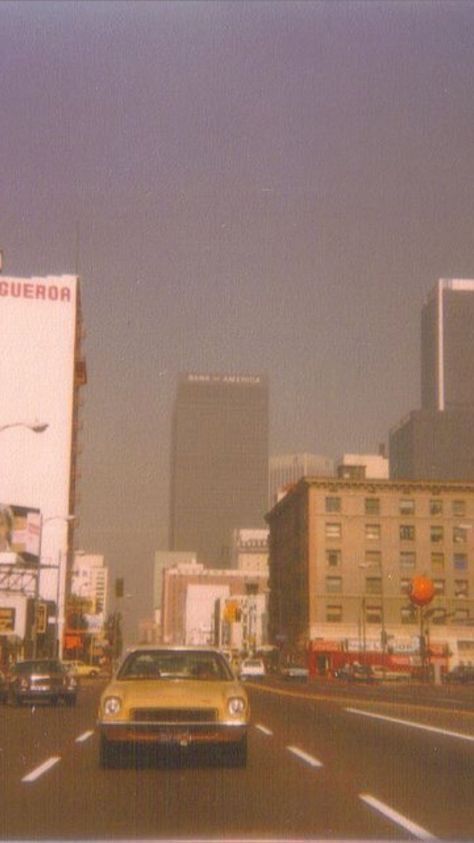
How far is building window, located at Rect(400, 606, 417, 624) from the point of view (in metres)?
111

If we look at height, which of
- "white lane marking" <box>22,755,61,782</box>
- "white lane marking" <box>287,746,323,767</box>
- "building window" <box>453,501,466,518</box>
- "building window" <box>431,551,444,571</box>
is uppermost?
"building window" <box>453,501,466,518</box>

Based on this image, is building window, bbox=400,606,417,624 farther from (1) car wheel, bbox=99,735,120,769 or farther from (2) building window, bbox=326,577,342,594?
(1) car wheel, bbox=99,735,120,769

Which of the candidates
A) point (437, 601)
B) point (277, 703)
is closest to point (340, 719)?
point (277, 703)

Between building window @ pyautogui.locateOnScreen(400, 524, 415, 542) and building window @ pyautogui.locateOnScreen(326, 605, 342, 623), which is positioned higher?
building window @ pyautogui.locateOnScreen(400, 524, 415, 542)

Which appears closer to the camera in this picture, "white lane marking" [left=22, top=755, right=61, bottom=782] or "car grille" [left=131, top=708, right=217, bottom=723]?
"white lane marking" [left=22, top=755, right=61, bottom=782]

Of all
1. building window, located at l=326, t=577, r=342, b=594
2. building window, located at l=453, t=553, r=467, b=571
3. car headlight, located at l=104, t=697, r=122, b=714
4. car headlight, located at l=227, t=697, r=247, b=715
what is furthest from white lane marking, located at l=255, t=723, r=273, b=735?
building window, located at l=453, t=553, r=467, b=571

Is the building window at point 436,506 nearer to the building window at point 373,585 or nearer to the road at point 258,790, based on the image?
the building window at point 373,585

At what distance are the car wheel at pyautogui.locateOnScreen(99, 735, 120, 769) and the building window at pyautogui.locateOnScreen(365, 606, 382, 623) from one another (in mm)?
99576

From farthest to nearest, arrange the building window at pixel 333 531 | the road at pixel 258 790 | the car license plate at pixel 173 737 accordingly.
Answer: the building window at pixel 333 531
the car license plate at pixel 173 737
the road at pixel 258 790

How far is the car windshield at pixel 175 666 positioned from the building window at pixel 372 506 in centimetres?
10224

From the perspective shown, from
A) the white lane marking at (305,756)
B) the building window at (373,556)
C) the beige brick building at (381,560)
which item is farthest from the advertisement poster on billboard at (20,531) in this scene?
the white lane marking at (305,756)

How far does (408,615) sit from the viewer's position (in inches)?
4402

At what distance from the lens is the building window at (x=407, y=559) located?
115 meters

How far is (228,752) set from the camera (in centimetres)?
1418
